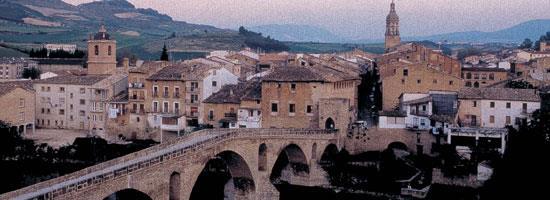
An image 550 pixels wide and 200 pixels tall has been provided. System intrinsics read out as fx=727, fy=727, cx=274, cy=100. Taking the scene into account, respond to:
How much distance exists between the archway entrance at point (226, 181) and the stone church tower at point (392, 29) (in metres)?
49.3

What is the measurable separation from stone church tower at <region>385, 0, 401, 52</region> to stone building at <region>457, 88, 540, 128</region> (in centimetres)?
4525

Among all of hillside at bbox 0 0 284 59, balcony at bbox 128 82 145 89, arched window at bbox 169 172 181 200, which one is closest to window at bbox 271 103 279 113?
balcony at bbox 128 82 145 89

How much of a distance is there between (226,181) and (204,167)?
7.58m

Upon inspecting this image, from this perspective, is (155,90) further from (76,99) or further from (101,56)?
(101,56)

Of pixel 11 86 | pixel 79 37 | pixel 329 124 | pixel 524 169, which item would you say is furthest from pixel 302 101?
pixel 79 37

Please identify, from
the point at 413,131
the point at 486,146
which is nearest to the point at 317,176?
the point at 413,131

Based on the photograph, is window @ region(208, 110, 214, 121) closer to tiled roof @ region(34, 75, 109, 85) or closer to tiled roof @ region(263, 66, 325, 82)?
tiled roof @ region(263, 66, 325, 82)

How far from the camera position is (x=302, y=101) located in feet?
141

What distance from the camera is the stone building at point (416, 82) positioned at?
4534cm

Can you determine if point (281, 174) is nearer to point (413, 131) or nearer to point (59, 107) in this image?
point (413, 131)

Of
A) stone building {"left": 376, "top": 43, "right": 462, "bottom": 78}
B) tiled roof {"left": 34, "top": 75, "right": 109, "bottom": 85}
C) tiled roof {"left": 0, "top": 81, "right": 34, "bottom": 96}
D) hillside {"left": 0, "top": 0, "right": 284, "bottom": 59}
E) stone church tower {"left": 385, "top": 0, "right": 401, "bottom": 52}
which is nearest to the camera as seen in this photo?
tiled roof {"left": 0, "top": 81, "right": 34, "bottom": 96}

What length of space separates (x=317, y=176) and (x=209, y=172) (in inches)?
240

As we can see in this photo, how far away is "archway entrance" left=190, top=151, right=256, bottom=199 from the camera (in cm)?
3309

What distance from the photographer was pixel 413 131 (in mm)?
41094
